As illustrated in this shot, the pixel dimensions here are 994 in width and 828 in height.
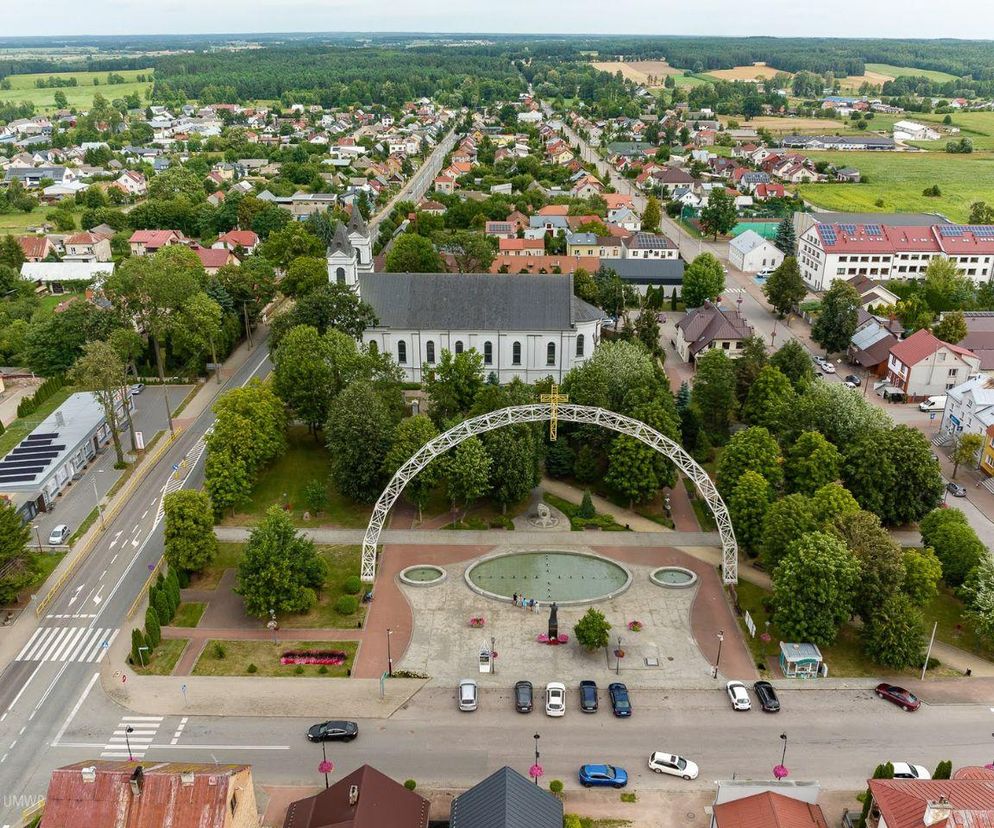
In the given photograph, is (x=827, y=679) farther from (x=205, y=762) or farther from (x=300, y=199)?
(x=300, y=199)

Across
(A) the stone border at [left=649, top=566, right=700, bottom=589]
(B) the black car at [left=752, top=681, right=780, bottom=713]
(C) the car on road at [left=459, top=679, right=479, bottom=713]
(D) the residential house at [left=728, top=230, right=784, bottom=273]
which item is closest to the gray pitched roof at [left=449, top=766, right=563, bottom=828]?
(C) the car on road at [left=459, top=679, right=479, bottom=713]

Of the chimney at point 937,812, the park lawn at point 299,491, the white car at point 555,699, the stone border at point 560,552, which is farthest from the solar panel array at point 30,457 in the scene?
the chimney at point 937,812

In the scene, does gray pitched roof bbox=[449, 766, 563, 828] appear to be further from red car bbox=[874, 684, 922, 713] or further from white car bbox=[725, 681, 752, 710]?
red car bbox=[874, 684, 922, 713]

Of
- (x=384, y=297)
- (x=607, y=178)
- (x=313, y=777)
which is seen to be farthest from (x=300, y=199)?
(x=313, y=777)

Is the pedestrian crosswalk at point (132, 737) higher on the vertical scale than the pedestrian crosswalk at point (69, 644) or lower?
lower

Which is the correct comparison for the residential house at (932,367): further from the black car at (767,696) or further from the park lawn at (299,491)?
the park lawn at (299,491)
